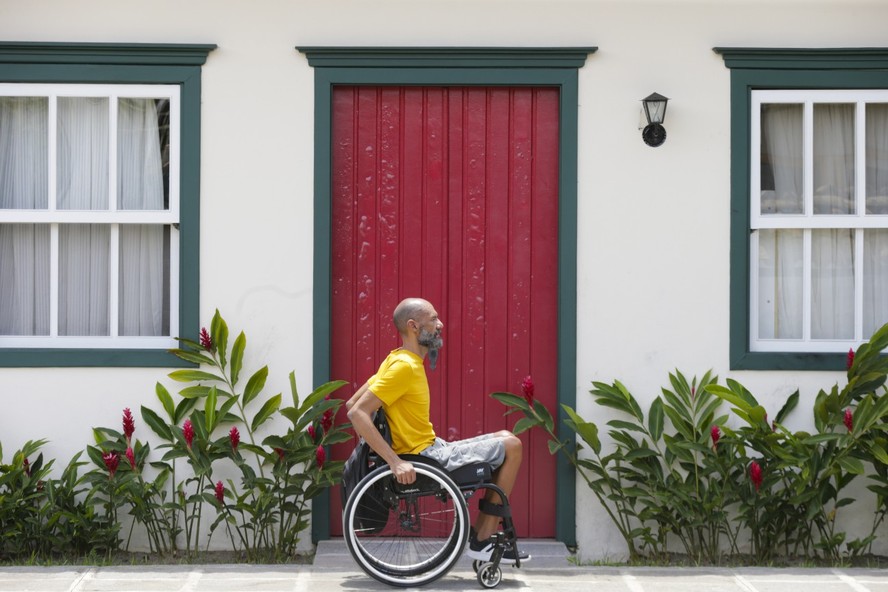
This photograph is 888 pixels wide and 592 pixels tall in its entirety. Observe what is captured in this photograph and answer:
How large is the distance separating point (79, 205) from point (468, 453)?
2931 millimetres

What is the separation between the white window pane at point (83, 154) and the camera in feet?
24.0

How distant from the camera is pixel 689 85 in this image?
7.27 m

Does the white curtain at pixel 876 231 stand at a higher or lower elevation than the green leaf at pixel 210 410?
higher

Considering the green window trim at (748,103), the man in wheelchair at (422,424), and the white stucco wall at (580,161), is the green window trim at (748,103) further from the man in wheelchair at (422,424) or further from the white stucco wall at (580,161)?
the man in wheelchair at (422,424)

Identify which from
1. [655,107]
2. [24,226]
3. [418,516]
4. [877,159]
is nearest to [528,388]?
[418,516]

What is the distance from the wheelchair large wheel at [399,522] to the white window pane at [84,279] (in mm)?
2187

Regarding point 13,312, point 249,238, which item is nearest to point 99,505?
point 13,312

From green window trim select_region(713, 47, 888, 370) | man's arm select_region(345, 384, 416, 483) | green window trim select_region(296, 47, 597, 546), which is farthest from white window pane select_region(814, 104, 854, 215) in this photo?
man's arm select_region(345, 384, 416, 483)

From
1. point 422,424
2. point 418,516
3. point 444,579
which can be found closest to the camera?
point 418,516

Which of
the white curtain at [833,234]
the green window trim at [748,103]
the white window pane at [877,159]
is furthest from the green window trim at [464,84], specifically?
the white window pane at [877,159]

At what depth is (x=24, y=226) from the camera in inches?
288

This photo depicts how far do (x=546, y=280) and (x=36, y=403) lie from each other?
317 centimetres

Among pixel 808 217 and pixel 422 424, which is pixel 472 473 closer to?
pixel 422 424

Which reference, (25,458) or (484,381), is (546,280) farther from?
(25,458)
